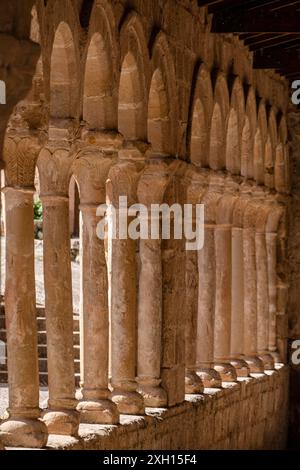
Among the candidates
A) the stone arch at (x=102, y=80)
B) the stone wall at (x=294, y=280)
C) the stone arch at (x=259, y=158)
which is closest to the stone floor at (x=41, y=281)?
the stone arch at (x=259, y=158)

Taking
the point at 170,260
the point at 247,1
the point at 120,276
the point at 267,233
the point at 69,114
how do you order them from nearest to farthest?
1. the point at 69,114
2. the point at 120,276
3. the point at 170,260
4. the point at 247,1
5. the point at 267,233

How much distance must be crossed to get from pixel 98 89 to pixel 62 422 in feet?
8.51

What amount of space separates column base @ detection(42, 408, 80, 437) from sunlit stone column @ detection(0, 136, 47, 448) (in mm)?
556

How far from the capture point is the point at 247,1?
1631 cm

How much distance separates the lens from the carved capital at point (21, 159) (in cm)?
1066

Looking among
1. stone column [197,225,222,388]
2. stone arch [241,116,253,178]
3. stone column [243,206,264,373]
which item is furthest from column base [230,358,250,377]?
stone arch [241,116,253,178]

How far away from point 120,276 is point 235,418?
157 inches

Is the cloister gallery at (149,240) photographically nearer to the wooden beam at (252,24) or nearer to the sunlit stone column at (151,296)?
the sunlit stone column at (151,296)

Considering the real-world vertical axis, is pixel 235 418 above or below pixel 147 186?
below

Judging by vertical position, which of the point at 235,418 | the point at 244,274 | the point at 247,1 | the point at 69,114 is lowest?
the point at 235,418

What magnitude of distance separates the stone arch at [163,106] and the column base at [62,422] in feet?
11.4

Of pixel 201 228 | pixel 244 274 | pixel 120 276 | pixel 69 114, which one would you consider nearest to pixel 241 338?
pixel 244 274
